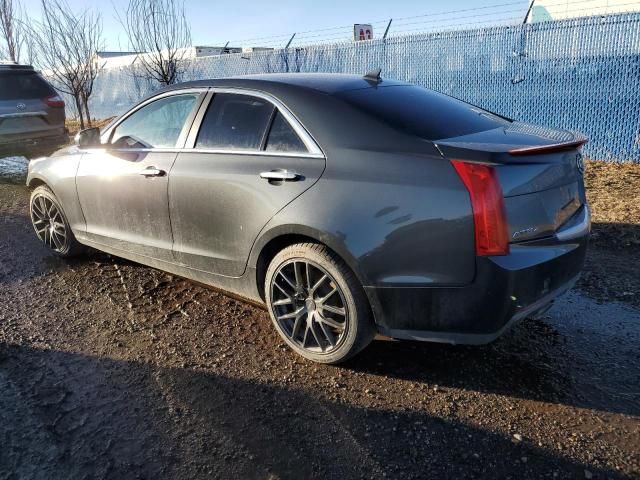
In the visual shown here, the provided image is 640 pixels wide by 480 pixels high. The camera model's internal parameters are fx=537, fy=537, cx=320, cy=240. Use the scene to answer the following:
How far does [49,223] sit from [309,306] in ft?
11.3

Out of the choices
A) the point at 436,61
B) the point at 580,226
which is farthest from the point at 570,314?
the point at 436,61

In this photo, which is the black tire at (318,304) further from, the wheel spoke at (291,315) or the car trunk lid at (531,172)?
the car trunk lid at (531,172)

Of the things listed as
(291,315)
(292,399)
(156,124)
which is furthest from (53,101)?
(292,399)

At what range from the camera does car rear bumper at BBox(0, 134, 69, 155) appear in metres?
8.68

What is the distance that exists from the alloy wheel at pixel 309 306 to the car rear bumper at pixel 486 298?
269 mm

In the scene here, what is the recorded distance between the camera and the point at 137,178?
4008 mm

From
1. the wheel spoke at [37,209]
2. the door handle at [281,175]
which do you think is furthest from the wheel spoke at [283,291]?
the wheel spoke at [37,209]

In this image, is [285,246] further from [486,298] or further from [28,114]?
[28,114]

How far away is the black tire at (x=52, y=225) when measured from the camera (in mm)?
5031

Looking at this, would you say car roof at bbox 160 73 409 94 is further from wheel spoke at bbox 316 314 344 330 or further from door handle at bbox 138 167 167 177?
wheel spoke at bbox 316 314 344 330

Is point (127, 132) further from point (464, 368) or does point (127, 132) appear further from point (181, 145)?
point (464, 368)

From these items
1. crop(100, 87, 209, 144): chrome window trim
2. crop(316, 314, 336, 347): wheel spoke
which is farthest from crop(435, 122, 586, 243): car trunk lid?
crop(100, 87, 209, 144): chrome window trim

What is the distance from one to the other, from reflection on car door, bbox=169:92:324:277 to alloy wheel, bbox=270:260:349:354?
1.07 ft

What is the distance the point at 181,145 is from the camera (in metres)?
3.80
